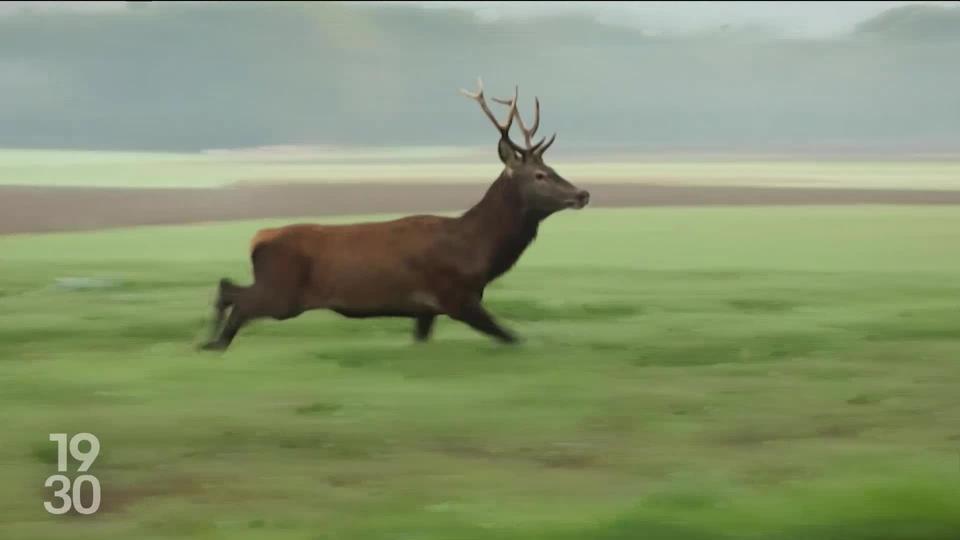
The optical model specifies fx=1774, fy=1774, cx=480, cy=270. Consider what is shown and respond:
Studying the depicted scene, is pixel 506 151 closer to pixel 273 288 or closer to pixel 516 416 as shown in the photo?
pixel 273 288

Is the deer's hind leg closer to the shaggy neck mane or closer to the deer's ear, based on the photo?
the shaggy neck mane

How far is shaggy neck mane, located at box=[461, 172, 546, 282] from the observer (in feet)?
31.7

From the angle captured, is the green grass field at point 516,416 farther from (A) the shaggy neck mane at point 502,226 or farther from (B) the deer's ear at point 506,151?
(B) the deer's ear at point 506,151

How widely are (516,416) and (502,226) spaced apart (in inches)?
91.8

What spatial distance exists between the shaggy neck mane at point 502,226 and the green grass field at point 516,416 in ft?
1.66

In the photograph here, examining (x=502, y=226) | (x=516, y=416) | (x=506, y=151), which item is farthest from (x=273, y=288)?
(x=516, y=416)

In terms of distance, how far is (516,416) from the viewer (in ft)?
24.6

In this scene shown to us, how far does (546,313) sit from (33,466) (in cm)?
600

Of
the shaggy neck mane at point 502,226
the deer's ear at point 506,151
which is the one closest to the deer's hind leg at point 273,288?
the shaggy neck mane at point 502,226

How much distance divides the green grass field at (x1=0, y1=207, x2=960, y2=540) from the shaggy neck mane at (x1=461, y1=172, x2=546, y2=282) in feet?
1.66

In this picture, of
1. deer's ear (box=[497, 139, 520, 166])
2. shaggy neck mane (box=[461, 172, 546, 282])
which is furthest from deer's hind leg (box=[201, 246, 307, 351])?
deer's ear (box=[497, 139, 520, 166])

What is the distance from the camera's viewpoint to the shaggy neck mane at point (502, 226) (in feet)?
31.7

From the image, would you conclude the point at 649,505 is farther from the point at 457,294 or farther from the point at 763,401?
the point at 457,294

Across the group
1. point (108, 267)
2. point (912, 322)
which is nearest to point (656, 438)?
point (912, 322)
